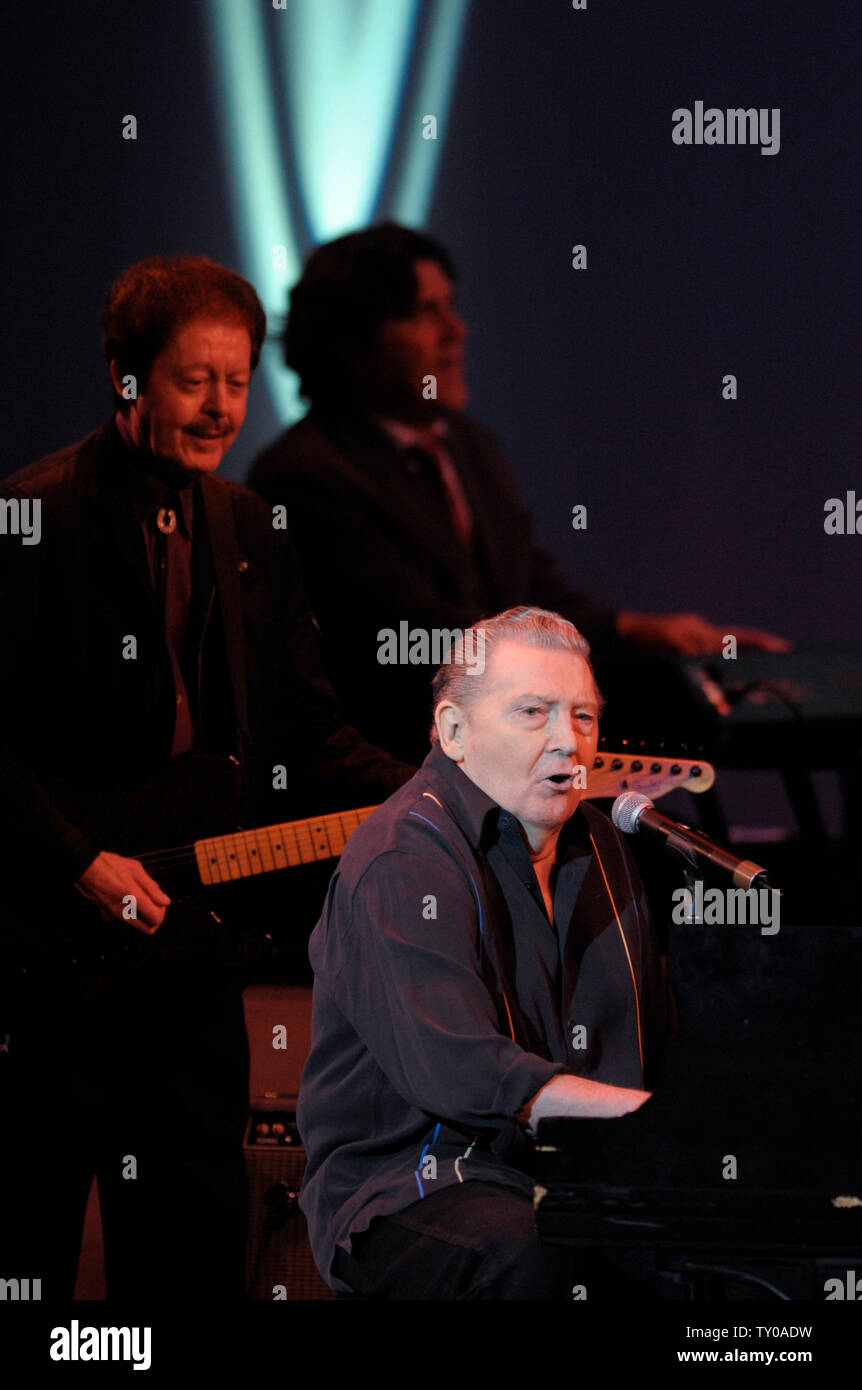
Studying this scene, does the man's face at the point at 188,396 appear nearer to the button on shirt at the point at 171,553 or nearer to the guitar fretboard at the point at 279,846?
the button on shirt at the point at 171,553

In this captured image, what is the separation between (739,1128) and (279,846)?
153 cm

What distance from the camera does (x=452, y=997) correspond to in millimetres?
2072

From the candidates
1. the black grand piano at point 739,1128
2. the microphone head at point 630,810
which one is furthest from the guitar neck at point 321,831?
the black grand piano at point 739,1128

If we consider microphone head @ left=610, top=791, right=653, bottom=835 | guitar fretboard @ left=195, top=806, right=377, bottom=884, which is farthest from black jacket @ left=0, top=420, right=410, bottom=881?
microphone head @ left=610, top=791, right=653, bottom=835

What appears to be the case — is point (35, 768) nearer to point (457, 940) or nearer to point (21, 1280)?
point (21, 1280)

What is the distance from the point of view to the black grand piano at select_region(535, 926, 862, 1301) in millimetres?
1820

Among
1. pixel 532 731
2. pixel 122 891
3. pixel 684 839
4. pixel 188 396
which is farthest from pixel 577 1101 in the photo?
pixel 188 396

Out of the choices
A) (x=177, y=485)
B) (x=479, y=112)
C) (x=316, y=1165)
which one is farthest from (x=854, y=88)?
(x=316, y=1165)

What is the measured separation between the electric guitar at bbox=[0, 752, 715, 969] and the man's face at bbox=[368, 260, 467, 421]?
3.85 feet

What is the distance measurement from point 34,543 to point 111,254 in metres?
1.18

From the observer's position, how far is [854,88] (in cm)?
387

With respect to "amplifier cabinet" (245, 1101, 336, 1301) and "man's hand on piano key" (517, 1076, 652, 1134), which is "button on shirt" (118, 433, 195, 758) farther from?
"man's hand on piano key" (517, 1076, 652, 1134)

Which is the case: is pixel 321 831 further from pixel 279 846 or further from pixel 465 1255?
pixel 465 1255

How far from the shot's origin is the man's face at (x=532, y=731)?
2299 millimetres
